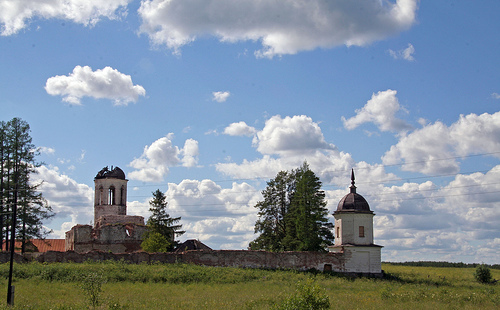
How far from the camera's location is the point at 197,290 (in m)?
25.8

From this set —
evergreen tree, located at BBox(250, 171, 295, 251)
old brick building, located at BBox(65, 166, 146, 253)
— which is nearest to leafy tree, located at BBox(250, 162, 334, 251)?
evergreen tree, located at BBox(250, 171, 295, 251)

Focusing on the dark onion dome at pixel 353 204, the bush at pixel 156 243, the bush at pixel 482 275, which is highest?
the dark onion dome at pixel 353 204

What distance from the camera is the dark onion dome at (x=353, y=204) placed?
35.9 meters

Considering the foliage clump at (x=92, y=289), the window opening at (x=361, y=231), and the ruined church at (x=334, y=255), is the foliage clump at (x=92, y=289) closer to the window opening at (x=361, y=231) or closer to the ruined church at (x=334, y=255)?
the ruined church at (x=334, y=255)

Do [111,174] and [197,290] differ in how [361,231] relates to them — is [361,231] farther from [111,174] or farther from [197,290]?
[111,174]

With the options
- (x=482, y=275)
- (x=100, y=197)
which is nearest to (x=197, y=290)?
(x=482, y=275)

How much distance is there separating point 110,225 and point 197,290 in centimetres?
2096

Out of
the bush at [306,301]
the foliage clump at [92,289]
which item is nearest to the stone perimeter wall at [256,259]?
the foliage clump at [92,289]

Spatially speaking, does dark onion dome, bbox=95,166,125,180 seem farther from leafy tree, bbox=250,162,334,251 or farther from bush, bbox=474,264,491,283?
bush, bbox=474,264,491,283

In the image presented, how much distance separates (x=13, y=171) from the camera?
1447 inches

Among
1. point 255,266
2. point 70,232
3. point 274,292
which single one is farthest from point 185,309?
point 70,232

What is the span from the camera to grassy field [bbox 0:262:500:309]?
68.0 ft

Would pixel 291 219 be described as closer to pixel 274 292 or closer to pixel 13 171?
pixel 274 292

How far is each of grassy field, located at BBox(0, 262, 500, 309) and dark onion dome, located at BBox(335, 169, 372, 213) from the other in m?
4.71
